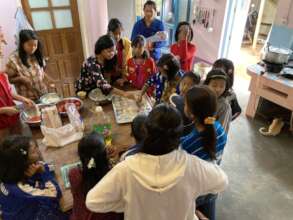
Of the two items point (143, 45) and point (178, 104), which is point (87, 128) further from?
point (143, 45)

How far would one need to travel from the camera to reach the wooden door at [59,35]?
3.52 metres

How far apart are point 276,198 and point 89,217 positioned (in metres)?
1.80

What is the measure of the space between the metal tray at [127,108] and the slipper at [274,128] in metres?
1.83

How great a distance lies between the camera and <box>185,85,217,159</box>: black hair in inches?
45.3

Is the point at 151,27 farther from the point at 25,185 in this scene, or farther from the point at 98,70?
the point at 25,185

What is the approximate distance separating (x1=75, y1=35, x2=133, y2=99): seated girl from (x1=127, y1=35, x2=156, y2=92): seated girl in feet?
1.04

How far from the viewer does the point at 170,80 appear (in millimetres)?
1938

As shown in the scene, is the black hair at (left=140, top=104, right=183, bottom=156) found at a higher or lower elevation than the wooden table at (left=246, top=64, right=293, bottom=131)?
higher

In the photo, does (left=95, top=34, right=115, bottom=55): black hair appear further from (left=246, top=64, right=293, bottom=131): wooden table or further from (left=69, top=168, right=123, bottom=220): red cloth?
(left=246, top=64, right=293, bottom=131): wooden table

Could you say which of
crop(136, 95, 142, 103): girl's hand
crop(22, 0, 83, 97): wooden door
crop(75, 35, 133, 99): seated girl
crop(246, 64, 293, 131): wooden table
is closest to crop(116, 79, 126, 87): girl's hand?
crop(75, 35, 133, 99): seated girl

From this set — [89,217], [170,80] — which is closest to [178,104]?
[170,80]

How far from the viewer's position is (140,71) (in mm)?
2275

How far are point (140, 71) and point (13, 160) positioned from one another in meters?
1.46

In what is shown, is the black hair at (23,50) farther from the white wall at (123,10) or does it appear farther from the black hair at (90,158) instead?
the white wall at (123,10)
